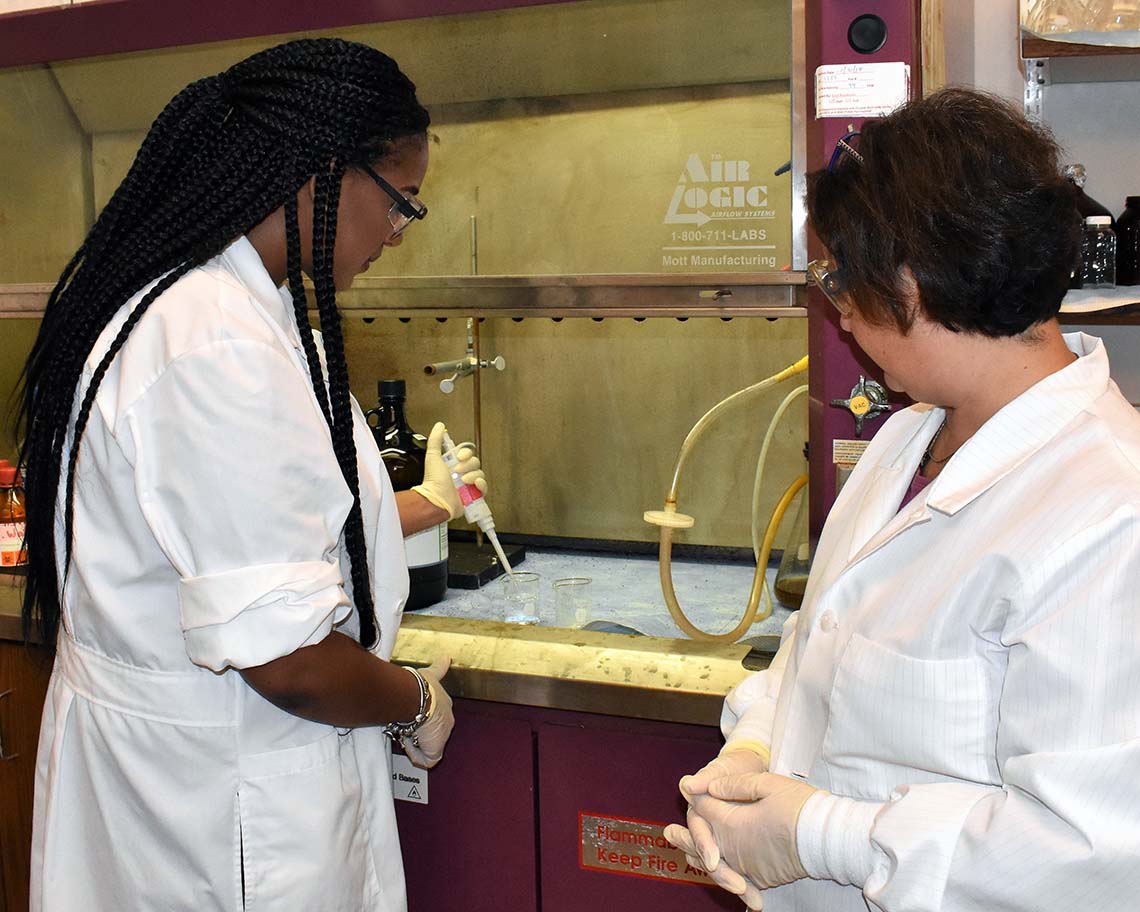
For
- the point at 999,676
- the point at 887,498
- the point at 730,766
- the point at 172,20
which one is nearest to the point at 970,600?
the point at 999,676

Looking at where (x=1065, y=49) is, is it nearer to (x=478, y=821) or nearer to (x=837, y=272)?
(x=837, y=272)

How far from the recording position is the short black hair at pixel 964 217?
829 millimetres

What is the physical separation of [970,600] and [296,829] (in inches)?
26.8

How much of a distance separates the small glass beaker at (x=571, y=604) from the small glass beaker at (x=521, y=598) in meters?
0.04

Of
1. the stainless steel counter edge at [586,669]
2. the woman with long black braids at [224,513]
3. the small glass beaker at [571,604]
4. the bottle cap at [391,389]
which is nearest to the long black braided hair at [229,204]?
the woman with long black braids at [224,513]

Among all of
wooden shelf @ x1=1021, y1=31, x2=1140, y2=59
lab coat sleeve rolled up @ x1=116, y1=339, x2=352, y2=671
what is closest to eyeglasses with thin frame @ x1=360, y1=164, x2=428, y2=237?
lab coat sleeve rolled up @ x1=116, y1=339, x2=352, y2=671

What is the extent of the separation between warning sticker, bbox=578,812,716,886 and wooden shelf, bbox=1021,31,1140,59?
3.78 feet

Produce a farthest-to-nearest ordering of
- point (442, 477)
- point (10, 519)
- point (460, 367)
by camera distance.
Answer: point (460, 367) → point (10, 519) → point (442, 477)

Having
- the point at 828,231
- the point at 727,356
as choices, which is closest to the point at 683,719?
the point at 828,231

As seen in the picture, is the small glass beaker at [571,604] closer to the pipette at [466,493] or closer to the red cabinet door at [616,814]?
the pipette at [466,493]

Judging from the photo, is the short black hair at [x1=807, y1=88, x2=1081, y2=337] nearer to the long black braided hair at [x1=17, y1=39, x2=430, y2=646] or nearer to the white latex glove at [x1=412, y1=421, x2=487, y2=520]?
the long black braided hair at [x1=17, y1=39, x2=430, y2=646]

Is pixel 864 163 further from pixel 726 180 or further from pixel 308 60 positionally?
pixel 726 180

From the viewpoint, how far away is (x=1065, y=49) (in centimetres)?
151

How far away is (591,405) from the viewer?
2.15 meters
